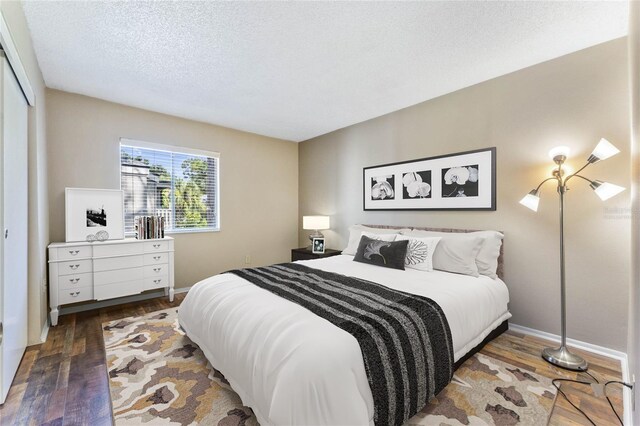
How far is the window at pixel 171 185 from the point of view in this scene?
3.60m

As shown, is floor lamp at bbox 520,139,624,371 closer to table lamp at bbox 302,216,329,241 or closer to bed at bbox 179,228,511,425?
bed at bbox 179,228,511,425

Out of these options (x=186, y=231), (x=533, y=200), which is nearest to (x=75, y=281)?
(x=186, y=231)

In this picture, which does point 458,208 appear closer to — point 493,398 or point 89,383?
point 493,398

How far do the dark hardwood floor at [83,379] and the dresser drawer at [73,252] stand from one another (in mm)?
700

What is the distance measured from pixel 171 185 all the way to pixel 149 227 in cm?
76

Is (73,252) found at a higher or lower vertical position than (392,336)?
higher

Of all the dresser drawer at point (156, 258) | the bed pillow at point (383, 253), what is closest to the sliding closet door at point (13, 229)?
the dresser drawer at point (156, 258)

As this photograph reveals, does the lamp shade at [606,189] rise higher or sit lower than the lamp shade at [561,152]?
lower

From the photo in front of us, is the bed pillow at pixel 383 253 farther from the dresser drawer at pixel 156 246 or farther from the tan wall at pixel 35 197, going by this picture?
the tan wall at pixel 35 197

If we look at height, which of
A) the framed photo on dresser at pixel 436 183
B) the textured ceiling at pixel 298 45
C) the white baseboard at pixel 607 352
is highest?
the textured ceiling at pixel 298 45

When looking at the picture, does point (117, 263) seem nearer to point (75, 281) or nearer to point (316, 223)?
point (75, 281)

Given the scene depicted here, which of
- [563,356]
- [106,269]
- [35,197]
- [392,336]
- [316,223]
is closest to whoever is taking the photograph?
[392,336]

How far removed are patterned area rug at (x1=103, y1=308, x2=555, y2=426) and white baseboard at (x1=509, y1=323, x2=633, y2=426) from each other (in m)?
0.34

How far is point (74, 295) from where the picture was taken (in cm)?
286
